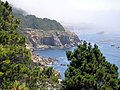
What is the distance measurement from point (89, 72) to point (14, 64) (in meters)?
6.64

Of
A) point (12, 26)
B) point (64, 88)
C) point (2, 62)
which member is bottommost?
point (64, 88)

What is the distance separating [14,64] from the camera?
101 ft

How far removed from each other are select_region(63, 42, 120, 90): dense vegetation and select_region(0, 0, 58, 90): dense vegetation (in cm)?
267

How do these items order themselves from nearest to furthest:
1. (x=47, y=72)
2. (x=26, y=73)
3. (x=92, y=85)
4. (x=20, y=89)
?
1. (x=20, y=89)
2. (x=92, y=85)
3. (x=26, y=73)
4. (x=47, y=72)

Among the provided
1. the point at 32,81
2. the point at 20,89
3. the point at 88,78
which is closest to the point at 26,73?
the point at 32,81

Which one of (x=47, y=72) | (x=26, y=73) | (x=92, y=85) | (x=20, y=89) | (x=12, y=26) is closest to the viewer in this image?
(x=20, y=89)

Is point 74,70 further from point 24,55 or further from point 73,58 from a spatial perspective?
point 24,55

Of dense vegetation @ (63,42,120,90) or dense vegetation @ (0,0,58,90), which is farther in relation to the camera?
dense vegetation @ (0,0,58,90)

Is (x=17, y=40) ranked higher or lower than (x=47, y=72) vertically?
higher

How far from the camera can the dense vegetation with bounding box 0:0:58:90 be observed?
98.4ft

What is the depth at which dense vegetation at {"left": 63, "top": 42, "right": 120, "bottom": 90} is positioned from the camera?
29447 mm

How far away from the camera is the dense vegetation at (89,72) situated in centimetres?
2945

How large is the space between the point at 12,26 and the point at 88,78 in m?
11.2

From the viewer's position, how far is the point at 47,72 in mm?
33375
